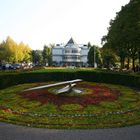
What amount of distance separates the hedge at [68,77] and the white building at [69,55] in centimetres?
11825

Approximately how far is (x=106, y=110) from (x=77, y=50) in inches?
5577

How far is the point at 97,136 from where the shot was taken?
16312mm

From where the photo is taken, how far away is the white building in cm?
16325

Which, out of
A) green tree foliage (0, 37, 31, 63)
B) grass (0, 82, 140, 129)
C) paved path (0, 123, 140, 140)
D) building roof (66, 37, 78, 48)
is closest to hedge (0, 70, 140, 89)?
grass (0, 82, 140, 129)

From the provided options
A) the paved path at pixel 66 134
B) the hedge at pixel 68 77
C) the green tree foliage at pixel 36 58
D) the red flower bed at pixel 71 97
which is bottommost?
the paved path at pixel 66 134

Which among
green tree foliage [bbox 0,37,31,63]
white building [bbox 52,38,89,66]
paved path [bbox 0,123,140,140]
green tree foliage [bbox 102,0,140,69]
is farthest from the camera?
white building [bbox 52,38,89,66]

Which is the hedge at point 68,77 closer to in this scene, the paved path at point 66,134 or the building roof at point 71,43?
the paved path at point 66,134

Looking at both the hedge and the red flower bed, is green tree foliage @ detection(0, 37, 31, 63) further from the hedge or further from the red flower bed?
the red flower bed

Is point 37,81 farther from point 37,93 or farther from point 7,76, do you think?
point 37,93

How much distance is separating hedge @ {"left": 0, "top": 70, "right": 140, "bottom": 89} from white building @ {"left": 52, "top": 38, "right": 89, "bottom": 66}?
118250 mm

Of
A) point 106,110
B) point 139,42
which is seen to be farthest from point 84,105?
point 139,42

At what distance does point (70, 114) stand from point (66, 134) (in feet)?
17.3

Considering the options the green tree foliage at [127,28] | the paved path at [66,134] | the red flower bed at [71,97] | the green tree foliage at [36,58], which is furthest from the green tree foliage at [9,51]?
the paved path at [66,134]

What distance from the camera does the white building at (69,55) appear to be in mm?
163250
